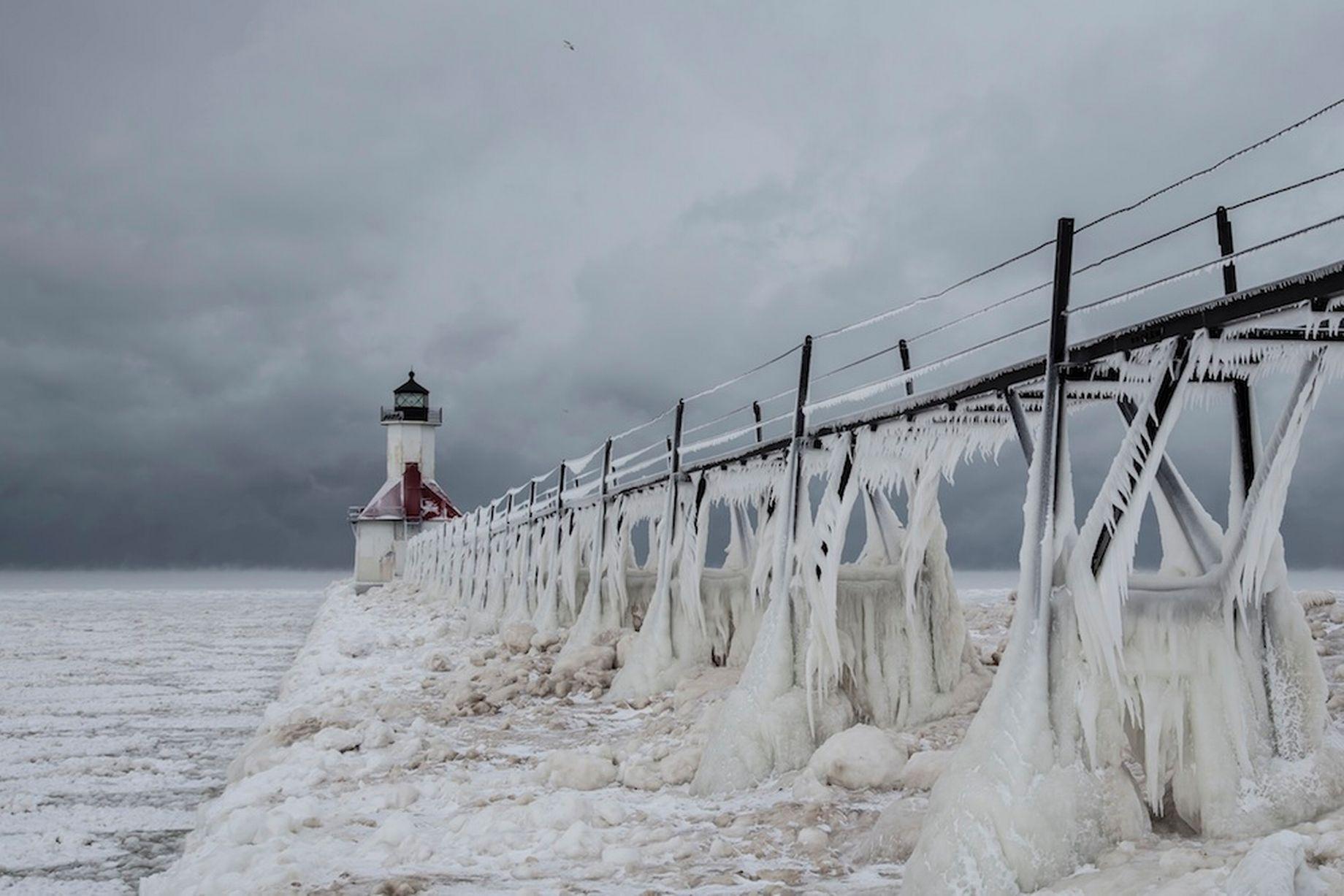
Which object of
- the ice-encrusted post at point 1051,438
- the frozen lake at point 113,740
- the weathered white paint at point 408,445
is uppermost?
the weathered white paint at point 408,445

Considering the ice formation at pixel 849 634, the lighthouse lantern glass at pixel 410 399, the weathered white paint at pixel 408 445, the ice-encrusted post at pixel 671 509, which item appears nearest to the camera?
the ice formation at pixel 849 634

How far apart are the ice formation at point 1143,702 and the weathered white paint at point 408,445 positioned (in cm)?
5708

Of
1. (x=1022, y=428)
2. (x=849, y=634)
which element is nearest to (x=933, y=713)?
(x=849, y=634)

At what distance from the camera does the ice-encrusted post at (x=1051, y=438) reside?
630 cm

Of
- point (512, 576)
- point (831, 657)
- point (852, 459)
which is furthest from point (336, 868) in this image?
point (512, 576)

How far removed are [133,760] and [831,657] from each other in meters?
10.6

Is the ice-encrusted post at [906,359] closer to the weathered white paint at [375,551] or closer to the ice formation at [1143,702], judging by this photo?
the ice formation at [1143,702]

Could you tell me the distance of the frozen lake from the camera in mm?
9922

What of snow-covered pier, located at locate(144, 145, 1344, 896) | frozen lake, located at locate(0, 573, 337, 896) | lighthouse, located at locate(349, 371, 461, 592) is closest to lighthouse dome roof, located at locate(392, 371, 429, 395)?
lighthouse, located at locate(349, 371, 461, 592)

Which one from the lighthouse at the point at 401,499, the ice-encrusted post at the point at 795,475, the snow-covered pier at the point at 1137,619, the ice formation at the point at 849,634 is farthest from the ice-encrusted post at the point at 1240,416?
the lighthouse at the point at 401,499

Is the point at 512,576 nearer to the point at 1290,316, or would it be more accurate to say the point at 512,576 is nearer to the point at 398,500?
the point at 1290,316

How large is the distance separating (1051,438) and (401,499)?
55.6m

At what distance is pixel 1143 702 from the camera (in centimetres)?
600

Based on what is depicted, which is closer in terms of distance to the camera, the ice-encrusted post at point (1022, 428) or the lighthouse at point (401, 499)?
the ice-encrusted post at point (1022, 428)
